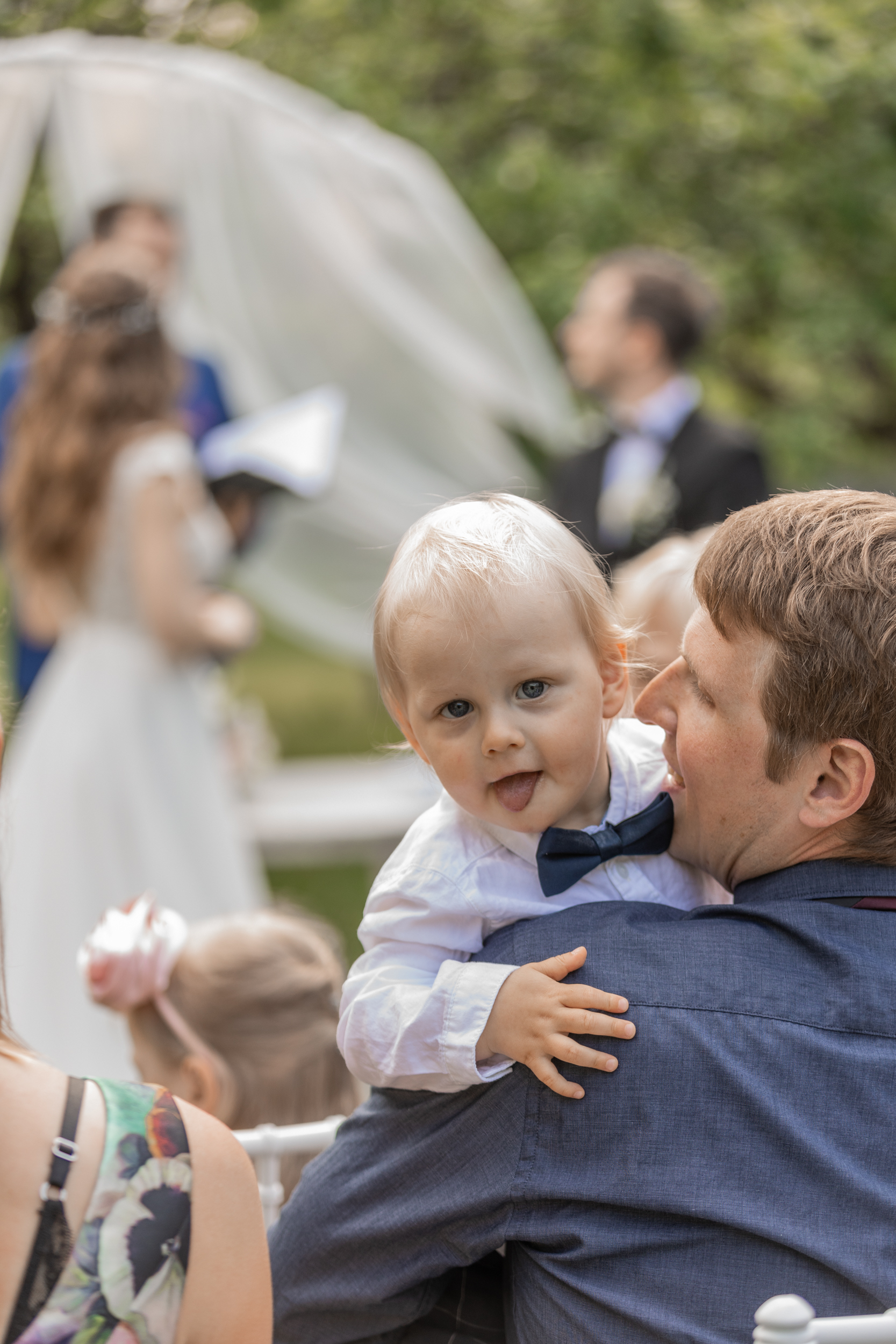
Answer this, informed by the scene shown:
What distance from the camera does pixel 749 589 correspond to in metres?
1.32

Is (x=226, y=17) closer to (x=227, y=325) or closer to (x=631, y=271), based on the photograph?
(x=227, y=325)

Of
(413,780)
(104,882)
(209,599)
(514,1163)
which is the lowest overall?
(413,780)

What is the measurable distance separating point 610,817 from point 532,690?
0.63 ft

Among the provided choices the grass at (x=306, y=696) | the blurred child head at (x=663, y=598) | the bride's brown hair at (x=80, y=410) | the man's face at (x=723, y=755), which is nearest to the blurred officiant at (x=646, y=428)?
the bride's brown hair at (x=80, y=410)

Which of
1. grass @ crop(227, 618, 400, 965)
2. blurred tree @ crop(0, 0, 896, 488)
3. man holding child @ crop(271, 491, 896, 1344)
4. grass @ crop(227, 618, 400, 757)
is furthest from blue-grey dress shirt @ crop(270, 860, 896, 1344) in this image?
grass @ crop(227, 618, 400, 757)

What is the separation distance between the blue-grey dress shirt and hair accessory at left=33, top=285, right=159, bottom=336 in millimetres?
3195

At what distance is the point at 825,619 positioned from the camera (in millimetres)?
1276

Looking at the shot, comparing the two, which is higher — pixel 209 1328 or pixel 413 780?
pixel 209 1328

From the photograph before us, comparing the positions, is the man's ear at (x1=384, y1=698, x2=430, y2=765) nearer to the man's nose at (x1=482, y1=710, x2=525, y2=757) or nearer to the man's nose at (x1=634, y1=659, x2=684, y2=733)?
the man's nose at (x1=482, y1=710, x2=525, y2=757)

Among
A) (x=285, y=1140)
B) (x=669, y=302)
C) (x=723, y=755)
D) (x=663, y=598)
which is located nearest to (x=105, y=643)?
(x=663, y=598)

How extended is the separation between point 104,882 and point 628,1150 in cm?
317

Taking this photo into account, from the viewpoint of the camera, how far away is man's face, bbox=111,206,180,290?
14.1ft

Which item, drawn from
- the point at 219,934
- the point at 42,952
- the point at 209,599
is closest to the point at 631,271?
the point at 209,599

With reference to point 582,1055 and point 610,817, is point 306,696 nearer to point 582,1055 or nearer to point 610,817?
point 610,817
